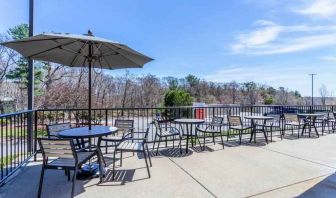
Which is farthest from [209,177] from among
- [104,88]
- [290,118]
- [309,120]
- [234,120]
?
[104,88]

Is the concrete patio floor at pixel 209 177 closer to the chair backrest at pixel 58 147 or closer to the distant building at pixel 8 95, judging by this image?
the chair backrest at pixel 58 147

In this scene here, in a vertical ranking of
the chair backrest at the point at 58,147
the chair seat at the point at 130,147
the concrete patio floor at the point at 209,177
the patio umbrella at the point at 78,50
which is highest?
the patio umbrella at the point at 78,50

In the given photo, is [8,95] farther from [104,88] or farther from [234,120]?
[234,120]

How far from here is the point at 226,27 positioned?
1015cm

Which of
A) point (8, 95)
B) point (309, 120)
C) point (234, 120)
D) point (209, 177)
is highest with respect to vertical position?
point (8, 95)

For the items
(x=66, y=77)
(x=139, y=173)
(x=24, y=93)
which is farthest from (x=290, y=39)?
(x=24, y=93)

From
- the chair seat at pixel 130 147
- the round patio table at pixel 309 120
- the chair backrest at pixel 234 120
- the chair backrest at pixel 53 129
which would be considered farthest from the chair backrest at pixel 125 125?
the round patio table at pixel 309 120

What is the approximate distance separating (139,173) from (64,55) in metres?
2.33

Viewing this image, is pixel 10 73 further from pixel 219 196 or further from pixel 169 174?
pixel 219 196

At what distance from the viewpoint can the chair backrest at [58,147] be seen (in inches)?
101

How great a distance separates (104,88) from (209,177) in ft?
42.8

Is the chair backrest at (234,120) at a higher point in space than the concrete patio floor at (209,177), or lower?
higher

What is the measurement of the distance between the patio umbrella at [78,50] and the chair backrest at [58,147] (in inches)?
37.2

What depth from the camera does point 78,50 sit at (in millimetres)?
3746
